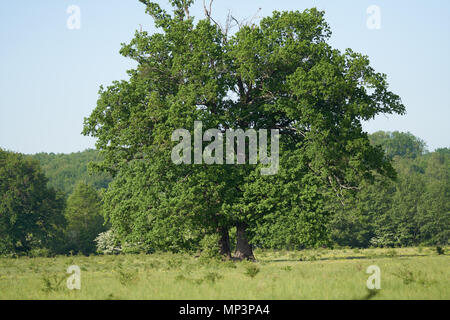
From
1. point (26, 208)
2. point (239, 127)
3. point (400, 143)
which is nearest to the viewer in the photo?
point (239, 127)

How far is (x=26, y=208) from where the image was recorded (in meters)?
69.9

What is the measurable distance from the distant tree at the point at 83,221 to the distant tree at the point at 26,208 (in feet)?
14.7

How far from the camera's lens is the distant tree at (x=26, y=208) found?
6775 cm

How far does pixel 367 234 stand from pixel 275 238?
56.1m

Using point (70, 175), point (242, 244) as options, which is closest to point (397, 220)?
point (242, 244)

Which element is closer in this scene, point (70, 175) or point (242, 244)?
point (242, 244)

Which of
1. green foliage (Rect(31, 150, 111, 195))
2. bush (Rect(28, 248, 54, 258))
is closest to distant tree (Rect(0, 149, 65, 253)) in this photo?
bush (Rect(28, 248, 54, 258))

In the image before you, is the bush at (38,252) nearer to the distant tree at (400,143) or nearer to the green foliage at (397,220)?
the green foliage at (397,220)

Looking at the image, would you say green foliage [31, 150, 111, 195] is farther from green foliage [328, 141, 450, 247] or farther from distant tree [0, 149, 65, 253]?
green foliage [328, 141, 450, 247]

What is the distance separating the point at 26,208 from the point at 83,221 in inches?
561

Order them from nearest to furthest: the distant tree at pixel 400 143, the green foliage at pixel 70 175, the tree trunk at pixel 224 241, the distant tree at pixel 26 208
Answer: the tree trunk at pixel 224 241
the distant tree at pixel 26 208
the green foliage at pixel 70 175
the distant tree at pixel 400 143

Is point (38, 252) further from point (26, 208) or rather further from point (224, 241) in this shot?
point (224, 241)

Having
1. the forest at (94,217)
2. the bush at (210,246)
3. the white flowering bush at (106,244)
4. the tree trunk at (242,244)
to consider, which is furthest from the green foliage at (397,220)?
the bush at (210,246)
